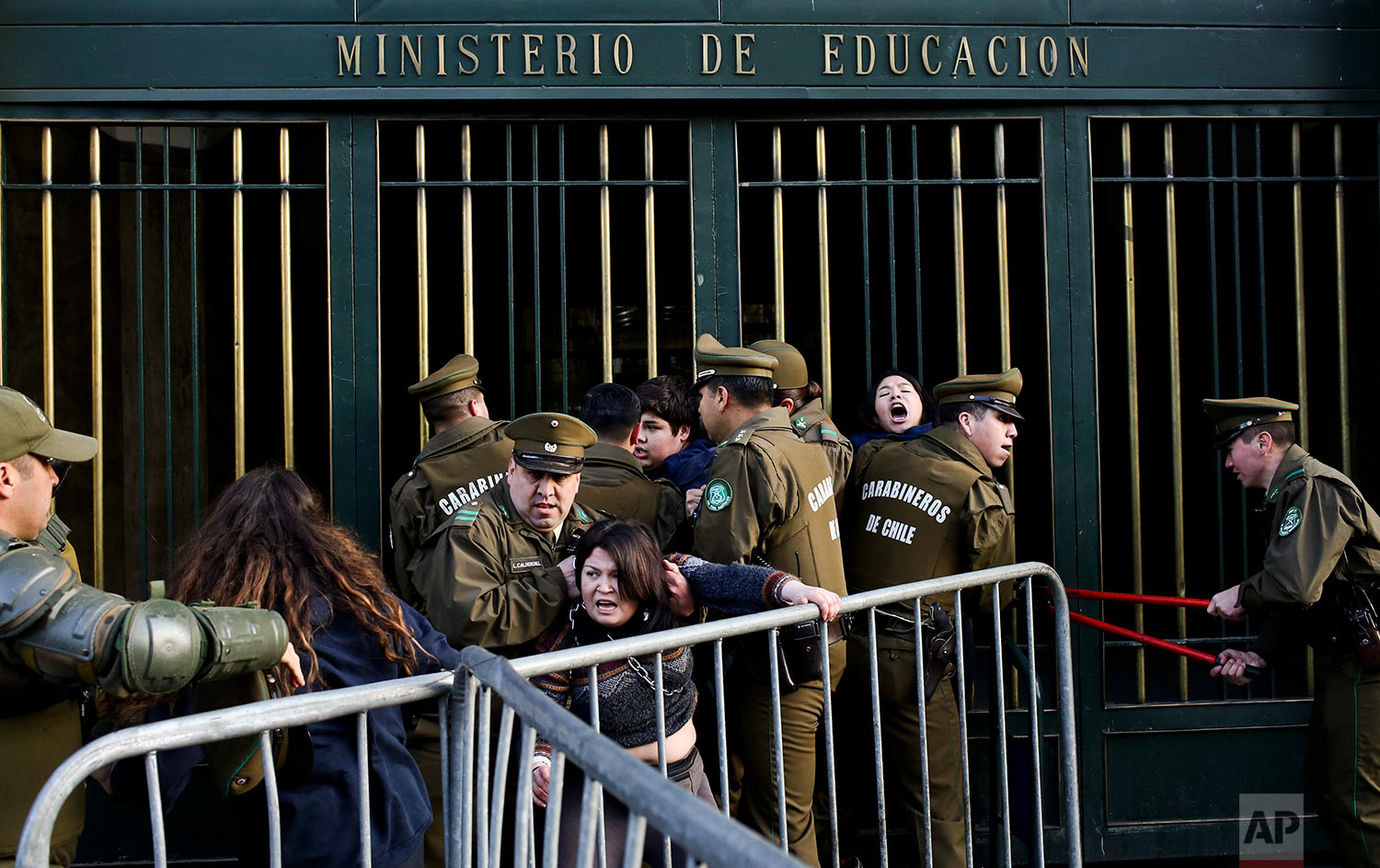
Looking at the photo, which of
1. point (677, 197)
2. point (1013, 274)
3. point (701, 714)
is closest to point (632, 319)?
point (677, 197)

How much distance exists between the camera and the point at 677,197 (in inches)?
284

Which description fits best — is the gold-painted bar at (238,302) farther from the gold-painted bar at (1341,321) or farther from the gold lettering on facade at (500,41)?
the gold-painted bar at (1341,321)

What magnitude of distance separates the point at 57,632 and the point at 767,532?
230cm

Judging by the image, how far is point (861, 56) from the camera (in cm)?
499

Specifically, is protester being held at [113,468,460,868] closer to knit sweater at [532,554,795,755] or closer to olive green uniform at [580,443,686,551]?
knit sweater at [532,554,795,755]

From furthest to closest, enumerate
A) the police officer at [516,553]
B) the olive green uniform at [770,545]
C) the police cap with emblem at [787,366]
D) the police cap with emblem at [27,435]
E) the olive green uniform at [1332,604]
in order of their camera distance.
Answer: the police cap with emblem at [787,366] < the olive green uniform at [1332,604] < the olive green uniform at [770,545] < the police officer at [516,553] < the police cap with emblem at [27,435]

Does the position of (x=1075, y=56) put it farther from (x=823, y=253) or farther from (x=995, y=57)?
(x=823, y=253)

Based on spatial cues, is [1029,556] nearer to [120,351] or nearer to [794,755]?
[794,755]

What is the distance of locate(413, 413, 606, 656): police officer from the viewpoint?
350cm

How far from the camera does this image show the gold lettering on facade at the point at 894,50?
16.4 ft

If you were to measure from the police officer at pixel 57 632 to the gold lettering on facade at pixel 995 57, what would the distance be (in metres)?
3.84

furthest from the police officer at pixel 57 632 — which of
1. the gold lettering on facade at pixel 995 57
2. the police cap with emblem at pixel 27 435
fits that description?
the gold lettering on facade at pixel 995 57

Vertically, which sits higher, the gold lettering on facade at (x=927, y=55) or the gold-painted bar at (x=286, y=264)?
the gold lettering on facade at (x=927, y=55)

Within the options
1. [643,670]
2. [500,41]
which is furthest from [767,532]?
[500,41]
